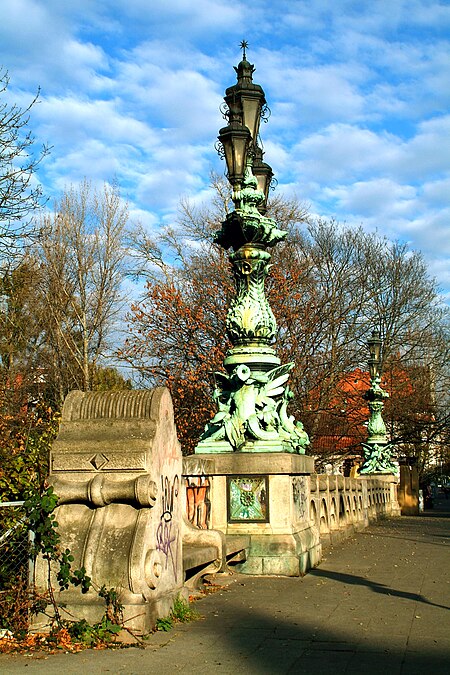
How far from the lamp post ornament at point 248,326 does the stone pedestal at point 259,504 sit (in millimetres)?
266

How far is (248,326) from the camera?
10.9m

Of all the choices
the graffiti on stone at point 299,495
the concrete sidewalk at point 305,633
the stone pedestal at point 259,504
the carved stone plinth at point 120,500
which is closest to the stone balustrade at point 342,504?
the graffiti on stone at point 299,495

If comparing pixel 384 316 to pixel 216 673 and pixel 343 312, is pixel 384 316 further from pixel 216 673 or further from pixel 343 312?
pixel 216 673

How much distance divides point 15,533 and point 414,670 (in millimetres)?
3337

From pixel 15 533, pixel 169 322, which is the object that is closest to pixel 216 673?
pixel 15 533

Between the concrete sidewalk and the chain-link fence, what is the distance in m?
1.01

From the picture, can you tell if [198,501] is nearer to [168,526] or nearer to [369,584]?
[369,584]

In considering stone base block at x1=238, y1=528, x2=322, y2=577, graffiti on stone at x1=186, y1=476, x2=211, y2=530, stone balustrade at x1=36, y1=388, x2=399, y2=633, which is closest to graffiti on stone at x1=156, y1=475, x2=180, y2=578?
stone balustrade at x1=36, y1=388, x2=399, y2=633

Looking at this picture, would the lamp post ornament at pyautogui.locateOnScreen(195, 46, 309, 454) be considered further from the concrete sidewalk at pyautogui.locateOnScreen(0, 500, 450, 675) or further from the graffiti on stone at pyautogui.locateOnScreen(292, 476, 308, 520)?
the concrete sidewalk at pyautogui.locateOnScreen(0, 500, 450, 675)

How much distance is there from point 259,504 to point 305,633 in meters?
→ 3.68

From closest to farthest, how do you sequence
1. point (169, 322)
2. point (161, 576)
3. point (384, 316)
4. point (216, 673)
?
1. point (216, 673)
2. point (161, 576)
3. point (169, 322)
4. point (384, 316)

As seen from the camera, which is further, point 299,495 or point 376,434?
point 376,434

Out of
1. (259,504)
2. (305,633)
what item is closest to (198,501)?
(259,504)

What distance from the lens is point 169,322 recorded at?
28.9m
